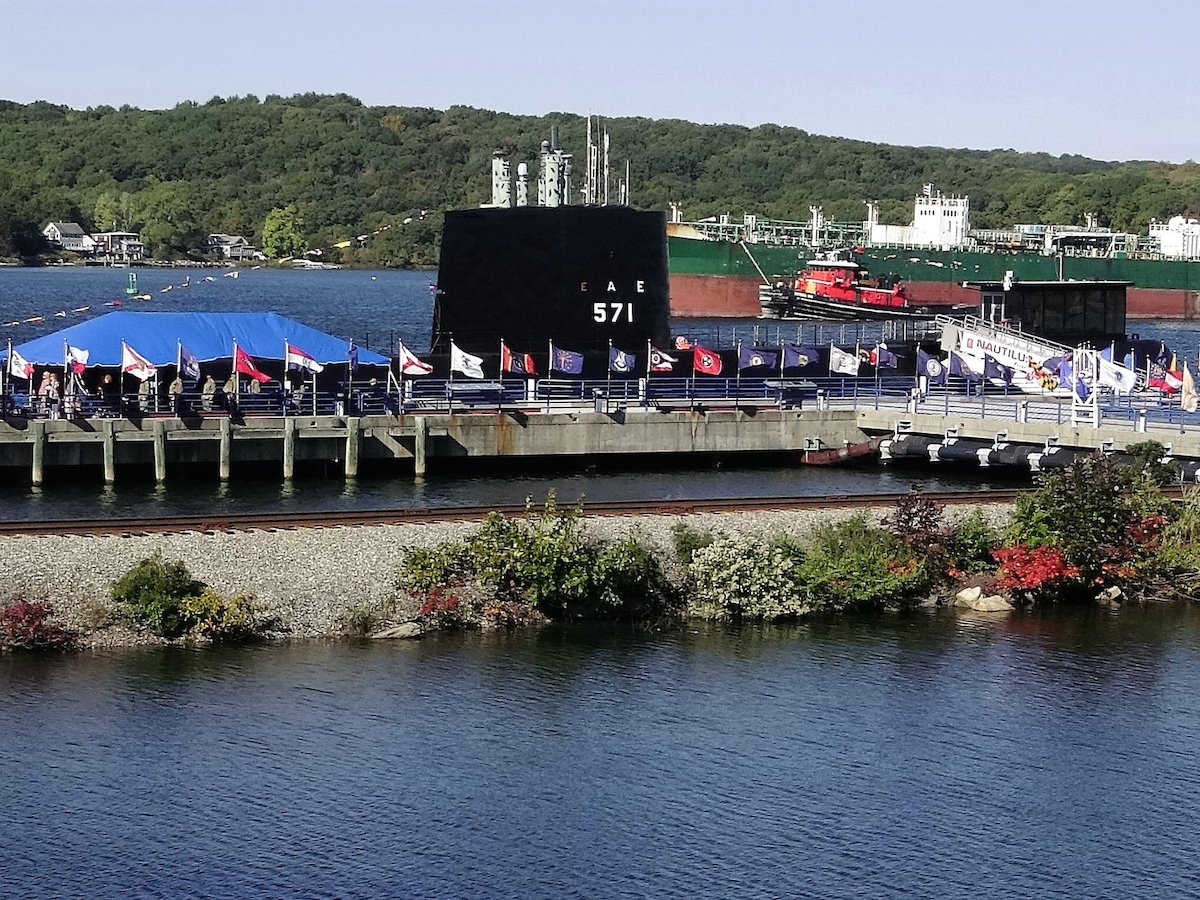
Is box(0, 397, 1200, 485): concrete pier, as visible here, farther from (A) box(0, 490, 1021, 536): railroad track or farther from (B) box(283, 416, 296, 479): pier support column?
(A) box(0, 490, 1021, 536): railroad track

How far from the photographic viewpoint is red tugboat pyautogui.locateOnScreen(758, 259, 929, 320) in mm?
111625

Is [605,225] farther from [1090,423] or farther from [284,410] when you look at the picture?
[1090,423]

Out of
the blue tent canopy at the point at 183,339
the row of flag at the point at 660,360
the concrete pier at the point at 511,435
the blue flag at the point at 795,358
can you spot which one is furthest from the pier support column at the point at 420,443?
the blue flag at the point at 795,358

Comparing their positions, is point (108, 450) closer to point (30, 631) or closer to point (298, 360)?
point (298, 360)

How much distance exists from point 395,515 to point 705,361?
16224 mm

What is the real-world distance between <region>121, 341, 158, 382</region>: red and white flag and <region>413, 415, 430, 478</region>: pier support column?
6.12 metres

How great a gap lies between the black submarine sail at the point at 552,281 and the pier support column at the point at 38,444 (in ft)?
32.5

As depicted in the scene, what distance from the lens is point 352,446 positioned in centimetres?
4553

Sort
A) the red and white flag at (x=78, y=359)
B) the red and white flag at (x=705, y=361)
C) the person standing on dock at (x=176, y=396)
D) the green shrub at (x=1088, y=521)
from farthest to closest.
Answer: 1. the red and white flag at (x=705, y=361)
2. the red and white flag at (x=78, y=359)
3. the person standing on dock at (x=176, y=396)
4. the green shrub at (x=1088, y=521)

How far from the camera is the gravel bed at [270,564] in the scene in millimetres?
29219

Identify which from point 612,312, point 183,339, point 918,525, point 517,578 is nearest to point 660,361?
point 612,312

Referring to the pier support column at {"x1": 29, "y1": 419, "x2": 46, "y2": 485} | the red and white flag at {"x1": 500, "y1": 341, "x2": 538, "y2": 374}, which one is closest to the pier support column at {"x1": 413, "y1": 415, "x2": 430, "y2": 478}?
the red and white flag at {"x1": 500, "y1": 341, "x2": 538, "y2": 374}

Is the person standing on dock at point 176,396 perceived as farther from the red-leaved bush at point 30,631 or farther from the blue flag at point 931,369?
the blue flag at point 931,369

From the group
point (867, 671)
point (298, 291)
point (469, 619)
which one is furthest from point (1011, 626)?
point (298, 291)
